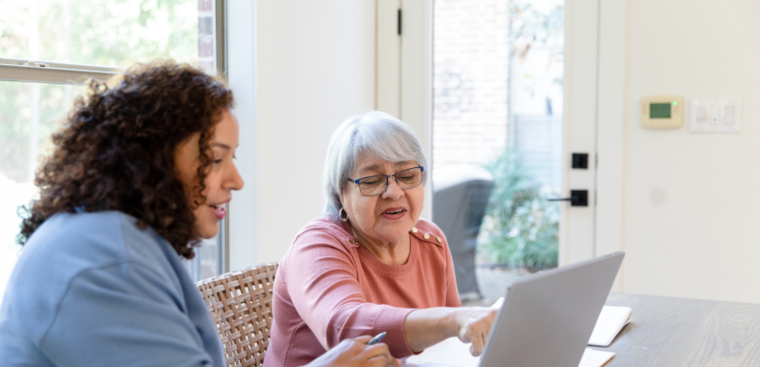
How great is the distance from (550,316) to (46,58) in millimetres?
1534

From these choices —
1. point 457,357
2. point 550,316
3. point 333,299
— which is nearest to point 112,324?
point 333,299

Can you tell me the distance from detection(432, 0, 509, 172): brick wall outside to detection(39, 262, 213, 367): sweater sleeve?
91.4 inches

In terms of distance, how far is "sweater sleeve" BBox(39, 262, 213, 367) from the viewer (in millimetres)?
790

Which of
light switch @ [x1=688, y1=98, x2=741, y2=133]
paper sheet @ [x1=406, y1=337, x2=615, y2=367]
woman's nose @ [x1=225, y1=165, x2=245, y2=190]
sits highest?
light switch @ [x1=688, y1=98, x2=741, y2=133]

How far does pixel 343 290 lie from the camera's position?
4.00 feet

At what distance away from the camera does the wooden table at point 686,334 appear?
1.30 meters

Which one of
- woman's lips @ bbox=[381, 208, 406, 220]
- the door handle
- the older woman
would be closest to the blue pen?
the older woman

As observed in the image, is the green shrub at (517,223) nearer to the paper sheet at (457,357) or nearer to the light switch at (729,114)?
the light switch at (729,114)

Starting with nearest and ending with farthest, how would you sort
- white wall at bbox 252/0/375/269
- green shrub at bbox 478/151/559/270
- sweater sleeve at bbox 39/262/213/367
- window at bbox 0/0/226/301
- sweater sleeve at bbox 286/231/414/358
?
sweater sleeve at bbox 39/262/213/367 → sweater sleeve at bbox 286/231/414/358 → window at bbox 0/0/226/301 → white wall at bbox 252/0/375/269 → green shrub at bbox 478/151/559/270

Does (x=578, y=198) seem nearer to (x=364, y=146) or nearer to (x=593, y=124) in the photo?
(x=593, y=124)

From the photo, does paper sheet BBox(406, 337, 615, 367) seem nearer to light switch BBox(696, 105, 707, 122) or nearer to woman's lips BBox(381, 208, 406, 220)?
woman's lips BBox(381, 208, 406, 220)

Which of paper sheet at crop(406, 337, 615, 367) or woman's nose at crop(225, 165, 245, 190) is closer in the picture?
woman's nose at crop(225, 165, 245, 190)

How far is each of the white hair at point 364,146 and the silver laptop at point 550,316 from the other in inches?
21.6

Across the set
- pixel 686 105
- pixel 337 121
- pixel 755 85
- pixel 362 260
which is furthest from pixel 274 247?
pixel 755 85
